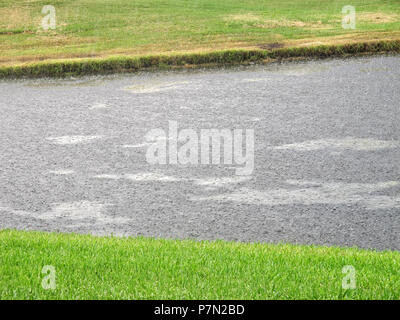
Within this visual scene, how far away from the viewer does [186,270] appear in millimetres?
4980

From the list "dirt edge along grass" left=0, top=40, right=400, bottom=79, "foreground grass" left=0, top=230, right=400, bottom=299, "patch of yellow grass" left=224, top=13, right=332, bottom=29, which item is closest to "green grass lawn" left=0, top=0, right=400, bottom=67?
"patch of yellow grass" left=224, top=13, right=332, bottom=29

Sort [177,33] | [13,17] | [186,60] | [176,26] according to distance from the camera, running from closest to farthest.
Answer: [186,60] < [177,33] < [176,26] < [13,17]

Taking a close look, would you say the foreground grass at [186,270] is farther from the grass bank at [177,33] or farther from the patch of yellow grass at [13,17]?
the patch of yellow grass at [13,17]

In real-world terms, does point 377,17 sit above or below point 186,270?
above

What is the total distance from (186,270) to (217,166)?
3.90 meters

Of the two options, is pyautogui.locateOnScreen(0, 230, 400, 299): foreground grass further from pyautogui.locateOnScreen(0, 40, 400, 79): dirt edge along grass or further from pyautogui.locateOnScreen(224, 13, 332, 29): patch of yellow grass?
pyautogui.locateOnScreen(224, 13, 332, 29): patch of yellow grass

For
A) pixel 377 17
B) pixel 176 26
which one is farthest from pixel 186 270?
pixel 377 17

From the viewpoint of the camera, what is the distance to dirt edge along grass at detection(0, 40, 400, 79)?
16.5m

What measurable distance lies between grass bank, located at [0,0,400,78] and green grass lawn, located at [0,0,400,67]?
0.04m

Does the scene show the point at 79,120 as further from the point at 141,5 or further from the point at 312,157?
the point at 141,5

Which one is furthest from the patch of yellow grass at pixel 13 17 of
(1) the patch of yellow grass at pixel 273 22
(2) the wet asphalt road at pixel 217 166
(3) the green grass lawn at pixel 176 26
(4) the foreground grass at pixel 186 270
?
(4) the foreground grass at pixel 186 270

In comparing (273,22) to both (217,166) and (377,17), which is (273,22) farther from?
(217,166)

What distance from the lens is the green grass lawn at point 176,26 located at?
18.3 m
